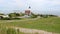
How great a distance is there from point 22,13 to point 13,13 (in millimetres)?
5268

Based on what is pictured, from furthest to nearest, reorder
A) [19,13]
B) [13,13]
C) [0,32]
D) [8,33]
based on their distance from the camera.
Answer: [19,13] → [13,13] → [0,32] → [8,33]

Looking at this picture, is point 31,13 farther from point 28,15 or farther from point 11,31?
point 11,31

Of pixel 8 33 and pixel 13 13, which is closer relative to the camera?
pixel 8 33

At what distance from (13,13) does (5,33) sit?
4554cm

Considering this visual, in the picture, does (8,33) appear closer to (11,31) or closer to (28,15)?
(11,31)

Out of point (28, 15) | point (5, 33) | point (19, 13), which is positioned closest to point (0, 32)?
point (5, 33)

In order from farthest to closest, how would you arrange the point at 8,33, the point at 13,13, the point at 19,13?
1. the point at 19,13
2. the point at 13,13
3. the point at 8,33

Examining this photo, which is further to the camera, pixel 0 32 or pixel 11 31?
pixel 0 32

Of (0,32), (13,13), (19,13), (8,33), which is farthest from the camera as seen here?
(19,13)

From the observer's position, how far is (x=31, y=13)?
59.6 meters

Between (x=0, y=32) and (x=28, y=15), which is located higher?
(x=0, y=32)

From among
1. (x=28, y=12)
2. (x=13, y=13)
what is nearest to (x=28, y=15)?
(x=28, y=12)

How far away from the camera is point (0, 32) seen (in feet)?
44.3

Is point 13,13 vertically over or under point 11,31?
under
